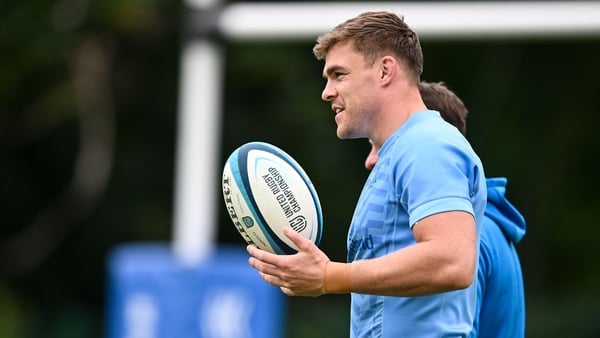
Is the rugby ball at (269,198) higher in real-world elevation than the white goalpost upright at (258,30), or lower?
lower

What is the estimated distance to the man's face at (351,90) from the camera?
3.39 m

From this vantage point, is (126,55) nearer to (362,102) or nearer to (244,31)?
(244,31)

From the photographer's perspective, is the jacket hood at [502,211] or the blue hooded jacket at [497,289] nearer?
the blue hooded jacket at [497,289]

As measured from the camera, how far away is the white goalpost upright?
9078mm

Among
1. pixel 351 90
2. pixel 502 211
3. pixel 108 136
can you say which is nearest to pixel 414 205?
pixel 351 90

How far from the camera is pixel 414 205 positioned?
312 centimetres

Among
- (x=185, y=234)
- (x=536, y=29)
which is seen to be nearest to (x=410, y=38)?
(x=536, y=29)

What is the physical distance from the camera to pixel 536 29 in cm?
901

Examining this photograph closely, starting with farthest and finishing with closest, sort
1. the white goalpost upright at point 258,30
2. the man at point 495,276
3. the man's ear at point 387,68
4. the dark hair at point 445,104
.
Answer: the white goalpost upright at point 258,30 < the dark hair at point 445,104 < the man at point 495,276 < the man's ear at point 387,68

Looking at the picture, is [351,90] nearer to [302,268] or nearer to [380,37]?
[380,37]

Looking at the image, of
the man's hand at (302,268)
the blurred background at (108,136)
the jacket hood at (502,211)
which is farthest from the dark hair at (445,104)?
the blurred background at (108,136)

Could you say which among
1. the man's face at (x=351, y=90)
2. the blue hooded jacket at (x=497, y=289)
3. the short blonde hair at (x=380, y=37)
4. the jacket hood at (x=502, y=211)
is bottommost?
the blue hooded jacket at (x=497, y=289)

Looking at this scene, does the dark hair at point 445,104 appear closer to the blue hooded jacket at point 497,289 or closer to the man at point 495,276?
the man at point 495,276

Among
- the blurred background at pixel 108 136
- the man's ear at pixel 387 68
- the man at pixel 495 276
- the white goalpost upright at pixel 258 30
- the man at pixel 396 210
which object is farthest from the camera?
the blurred background at pixel 108 136
